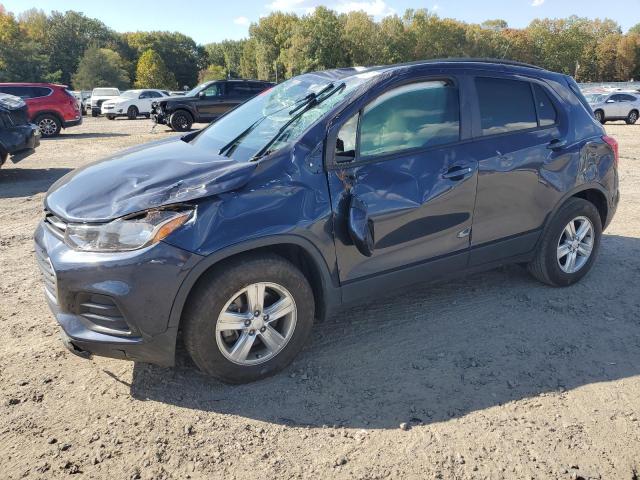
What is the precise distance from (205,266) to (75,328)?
800 millimetres

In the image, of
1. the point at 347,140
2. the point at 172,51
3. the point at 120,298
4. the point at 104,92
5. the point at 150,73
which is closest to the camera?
the point at 120,298

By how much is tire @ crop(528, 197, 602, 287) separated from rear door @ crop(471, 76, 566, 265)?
18cm

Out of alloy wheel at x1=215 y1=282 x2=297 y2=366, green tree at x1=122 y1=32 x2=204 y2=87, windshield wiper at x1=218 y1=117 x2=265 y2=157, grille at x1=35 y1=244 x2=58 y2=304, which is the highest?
green tree at x1=122 y1=32 x2=204 y2=87

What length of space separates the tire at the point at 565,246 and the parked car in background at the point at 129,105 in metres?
27.8

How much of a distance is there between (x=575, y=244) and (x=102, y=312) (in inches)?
147

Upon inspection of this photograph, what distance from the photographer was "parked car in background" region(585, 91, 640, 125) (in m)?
24.2

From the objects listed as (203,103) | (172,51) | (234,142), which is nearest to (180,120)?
(203,103)

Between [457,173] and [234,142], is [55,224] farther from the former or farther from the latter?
[457,173]

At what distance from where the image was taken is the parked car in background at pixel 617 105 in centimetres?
2419

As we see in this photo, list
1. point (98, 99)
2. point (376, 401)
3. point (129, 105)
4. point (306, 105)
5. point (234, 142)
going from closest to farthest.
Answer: point (376, 401)
point (306, 105)
point (234, 142)
point (129, 105)
point (98, 99)

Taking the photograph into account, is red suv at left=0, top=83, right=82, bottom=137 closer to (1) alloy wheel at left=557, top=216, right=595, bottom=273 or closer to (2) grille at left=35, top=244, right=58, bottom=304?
(2) grille at left=35, top=244, right=58, bottom=304

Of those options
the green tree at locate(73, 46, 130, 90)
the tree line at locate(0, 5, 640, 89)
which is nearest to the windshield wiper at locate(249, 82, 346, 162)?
the green tree at locate(73, 46, 130, 90)

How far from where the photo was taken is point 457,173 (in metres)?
3.65

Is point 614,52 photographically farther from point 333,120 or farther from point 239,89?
point 333,120
